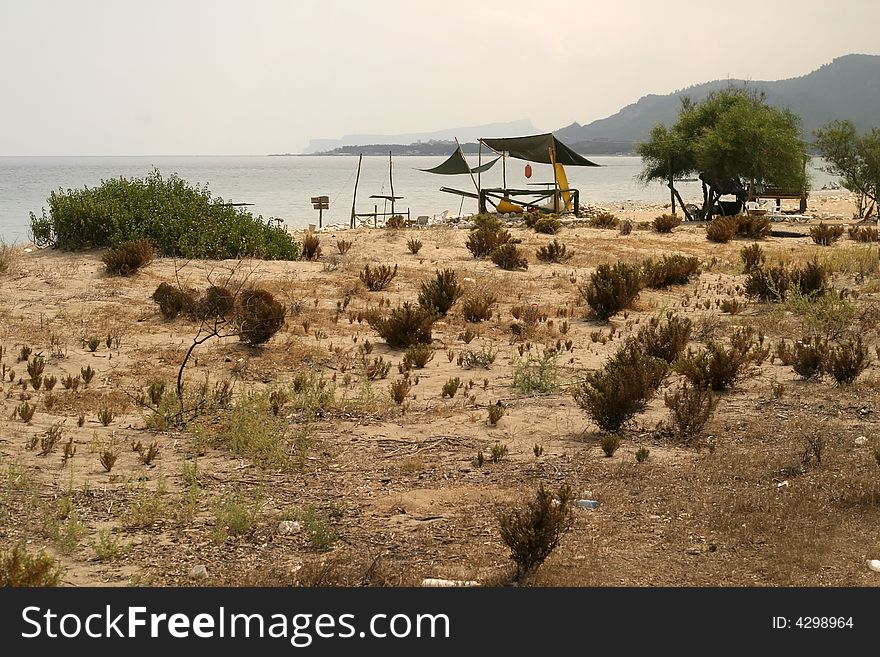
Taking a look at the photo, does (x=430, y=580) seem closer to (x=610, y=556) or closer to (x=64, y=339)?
(x=610, y=556)

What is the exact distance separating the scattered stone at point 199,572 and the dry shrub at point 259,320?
5.93m

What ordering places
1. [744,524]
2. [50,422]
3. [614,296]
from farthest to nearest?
[614,296] < [50,422] < [744,524]

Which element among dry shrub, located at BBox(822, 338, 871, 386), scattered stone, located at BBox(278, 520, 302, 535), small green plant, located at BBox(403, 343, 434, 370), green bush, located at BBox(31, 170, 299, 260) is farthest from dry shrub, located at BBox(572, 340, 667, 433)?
green bush, located at BBox(31, 170, 299, 260)

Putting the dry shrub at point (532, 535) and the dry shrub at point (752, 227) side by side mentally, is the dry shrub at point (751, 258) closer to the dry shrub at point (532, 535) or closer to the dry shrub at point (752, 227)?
the dry shrub at point (752, 227)

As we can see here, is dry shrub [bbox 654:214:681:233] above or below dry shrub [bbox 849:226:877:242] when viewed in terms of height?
above

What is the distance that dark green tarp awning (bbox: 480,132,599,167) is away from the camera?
3303cm

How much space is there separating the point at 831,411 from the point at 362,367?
5018 mm

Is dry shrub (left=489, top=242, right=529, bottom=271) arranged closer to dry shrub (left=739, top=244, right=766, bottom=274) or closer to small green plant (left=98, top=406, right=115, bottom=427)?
dry shrub (left=739, top=244, right=766, bottom=274)

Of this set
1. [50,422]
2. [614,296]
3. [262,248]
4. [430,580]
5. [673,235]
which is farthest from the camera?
[673,235]

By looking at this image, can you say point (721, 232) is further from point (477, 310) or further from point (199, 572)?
point (199, 572)

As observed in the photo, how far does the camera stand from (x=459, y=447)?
7.59 m

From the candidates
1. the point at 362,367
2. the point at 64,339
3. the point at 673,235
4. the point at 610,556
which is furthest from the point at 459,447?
→ the point at 673,235

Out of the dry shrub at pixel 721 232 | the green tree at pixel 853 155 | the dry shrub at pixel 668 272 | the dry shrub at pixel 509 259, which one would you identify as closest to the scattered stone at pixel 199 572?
the dry shrub at pixel 668 272

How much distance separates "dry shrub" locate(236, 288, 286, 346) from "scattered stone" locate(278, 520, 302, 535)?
5264 mm
